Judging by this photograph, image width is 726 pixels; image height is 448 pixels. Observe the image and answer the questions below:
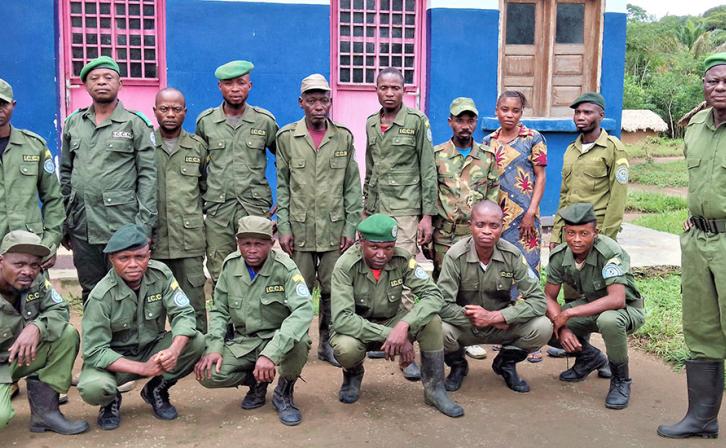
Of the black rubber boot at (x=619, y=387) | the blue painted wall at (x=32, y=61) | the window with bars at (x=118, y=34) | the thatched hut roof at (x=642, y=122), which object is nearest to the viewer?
the black rubber boot at (x=619, y=387)

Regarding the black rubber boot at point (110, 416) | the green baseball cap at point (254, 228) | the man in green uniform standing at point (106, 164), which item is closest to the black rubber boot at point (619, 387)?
the green baseball cap at point (254, 228)

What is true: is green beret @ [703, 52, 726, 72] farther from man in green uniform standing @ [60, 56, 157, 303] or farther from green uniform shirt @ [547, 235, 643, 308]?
man in green uniform standing @ [60, 56, 157, 303]

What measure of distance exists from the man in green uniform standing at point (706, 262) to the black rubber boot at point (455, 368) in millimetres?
1151

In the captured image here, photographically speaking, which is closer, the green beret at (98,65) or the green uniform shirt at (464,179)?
the green beret at (98,65)

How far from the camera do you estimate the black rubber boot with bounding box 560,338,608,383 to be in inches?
181

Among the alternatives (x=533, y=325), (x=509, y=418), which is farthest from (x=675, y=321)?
(x=509, y=418)

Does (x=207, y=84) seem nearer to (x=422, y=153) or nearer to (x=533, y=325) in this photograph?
(x=422, y=153)

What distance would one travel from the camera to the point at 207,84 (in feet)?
24.3

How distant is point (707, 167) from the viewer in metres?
3.63

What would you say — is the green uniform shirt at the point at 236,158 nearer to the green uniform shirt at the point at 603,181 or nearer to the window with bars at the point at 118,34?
the green uniform shirt at the point at 603,181

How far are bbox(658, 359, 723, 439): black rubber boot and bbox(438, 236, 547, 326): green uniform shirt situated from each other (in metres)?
0.91

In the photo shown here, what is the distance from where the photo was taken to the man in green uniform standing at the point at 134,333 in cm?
376

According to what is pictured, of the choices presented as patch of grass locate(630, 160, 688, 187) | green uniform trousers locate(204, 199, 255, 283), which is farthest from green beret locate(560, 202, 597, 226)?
patch of grass locate(630, 160, 688, 187)

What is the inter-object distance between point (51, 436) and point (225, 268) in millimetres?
1219
